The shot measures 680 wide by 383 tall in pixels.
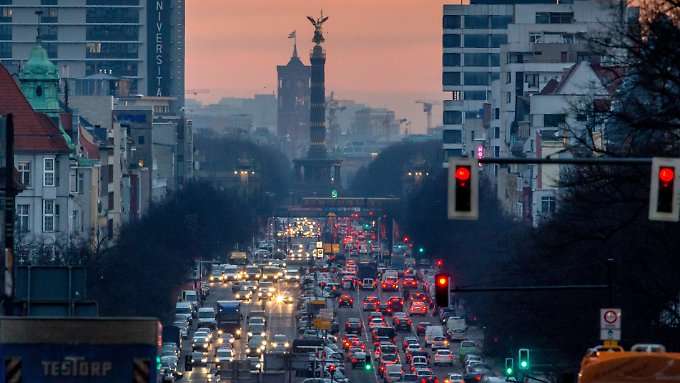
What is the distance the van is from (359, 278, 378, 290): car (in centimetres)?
4069

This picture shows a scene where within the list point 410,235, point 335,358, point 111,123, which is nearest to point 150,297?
point 335,358

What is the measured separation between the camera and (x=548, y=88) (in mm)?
143250

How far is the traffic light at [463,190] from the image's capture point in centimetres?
3434

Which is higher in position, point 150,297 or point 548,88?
point 548,88

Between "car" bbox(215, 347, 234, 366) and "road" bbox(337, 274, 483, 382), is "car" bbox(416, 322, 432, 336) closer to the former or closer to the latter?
"road" bbox(337, 274, 483, 382)

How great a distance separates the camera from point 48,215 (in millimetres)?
121438

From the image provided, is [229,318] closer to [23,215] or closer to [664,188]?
[23,215]

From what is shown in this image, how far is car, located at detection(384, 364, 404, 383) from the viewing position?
269ft

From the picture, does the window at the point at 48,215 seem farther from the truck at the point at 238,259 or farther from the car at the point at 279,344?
the truck at the point at 238,259

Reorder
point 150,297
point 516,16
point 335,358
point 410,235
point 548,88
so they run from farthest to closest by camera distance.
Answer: point 410,235, point 516,16, point 548,88, point 150,297, point 335,358

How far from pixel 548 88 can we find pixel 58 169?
32.9 meters

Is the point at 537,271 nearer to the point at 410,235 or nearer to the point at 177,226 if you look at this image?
the point at 177,226

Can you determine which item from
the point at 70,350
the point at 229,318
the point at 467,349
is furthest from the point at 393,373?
the point at 70,350

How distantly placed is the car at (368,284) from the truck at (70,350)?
115 meters
